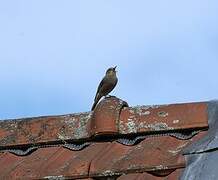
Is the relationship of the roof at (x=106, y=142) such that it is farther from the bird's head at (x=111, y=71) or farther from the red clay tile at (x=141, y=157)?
the bird's head at (x=111, y=71)

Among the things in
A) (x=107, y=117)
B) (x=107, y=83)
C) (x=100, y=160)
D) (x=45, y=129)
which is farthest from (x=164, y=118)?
(x=107, y=83)

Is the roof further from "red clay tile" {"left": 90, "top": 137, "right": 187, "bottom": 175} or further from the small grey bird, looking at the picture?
the small grey bird

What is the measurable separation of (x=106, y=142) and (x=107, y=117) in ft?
0.44

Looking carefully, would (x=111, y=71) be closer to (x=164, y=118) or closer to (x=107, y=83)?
(x=107, y=83)

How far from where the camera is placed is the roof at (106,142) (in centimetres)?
332

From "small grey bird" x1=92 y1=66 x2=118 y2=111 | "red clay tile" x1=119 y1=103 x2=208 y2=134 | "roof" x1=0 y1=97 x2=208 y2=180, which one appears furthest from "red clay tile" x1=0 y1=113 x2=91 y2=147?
"small grey bird" x1=92 y1=66 x2=118 y2=111

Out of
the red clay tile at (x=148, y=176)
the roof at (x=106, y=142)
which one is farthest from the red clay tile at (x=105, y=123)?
the red clay tile at (x=148, y=176)

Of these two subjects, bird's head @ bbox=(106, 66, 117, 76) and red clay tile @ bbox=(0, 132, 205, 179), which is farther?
bird's head @ bbox=(106, 66, 117, 76)

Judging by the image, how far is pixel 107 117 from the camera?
12.3ft

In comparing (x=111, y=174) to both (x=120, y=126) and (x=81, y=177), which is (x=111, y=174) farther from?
(x=120, y=126)

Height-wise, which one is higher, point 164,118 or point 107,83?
point 107,83

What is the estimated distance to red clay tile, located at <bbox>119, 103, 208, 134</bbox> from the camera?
3.60m

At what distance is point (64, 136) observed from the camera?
3.78 meters

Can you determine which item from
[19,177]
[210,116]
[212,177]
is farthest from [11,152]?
[212,177]
